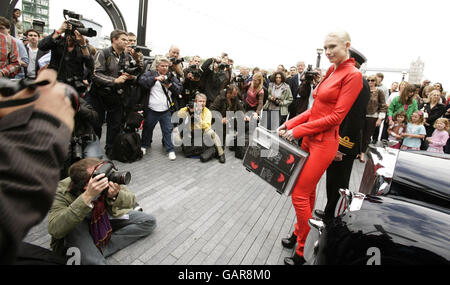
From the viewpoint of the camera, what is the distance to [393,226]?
4.58 feet

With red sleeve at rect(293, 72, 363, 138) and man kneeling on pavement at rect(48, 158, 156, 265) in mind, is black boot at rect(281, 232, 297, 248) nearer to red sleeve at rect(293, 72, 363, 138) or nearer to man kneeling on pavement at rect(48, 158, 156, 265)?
red sleeve at rect(293, 72, 363, 138)

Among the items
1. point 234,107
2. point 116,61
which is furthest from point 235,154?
point 116,61

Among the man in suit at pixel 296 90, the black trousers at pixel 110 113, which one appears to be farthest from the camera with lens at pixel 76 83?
the man in suit at pixel 296 90

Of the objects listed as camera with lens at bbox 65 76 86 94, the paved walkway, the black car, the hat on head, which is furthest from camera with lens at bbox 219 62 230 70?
the black car

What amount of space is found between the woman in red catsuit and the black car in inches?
10.9

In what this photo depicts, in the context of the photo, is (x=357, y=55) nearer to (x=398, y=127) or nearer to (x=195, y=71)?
(x=195, y=71)

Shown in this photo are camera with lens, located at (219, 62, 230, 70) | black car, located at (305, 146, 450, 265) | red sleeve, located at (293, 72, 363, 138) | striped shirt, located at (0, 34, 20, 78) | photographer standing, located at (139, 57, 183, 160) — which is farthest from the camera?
camera with lens, located at (219, 62, 230, 70)

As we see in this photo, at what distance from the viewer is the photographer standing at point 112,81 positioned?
427 centimetres

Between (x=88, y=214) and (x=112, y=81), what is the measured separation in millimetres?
2791

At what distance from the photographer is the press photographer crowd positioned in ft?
1.97

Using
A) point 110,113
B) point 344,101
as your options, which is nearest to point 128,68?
point 110,113

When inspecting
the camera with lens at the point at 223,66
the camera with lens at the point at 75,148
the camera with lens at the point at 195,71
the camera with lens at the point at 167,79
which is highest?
the camera with lens at the point at 223,66

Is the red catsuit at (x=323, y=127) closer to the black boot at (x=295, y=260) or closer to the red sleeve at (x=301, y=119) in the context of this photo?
the red sleeve at (x=301, y=119)

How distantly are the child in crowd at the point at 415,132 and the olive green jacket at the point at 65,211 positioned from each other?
20.8 feet
